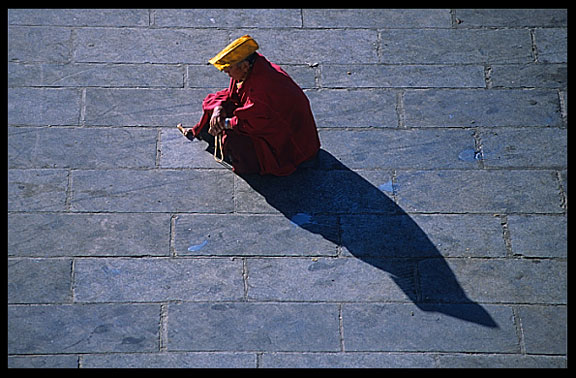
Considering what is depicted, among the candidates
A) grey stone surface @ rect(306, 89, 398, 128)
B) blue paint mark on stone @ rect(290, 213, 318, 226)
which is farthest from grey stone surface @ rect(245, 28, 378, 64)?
blue paint mark on stone @ rect(290, 213, 318, 226)

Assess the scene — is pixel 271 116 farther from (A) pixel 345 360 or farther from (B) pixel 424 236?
(A) pixel 345 360

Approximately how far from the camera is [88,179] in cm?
639

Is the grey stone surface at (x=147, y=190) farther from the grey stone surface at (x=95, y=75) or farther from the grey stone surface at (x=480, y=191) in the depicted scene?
the grey stone surface at (x=480, y=191)

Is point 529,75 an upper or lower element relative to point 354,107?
upper

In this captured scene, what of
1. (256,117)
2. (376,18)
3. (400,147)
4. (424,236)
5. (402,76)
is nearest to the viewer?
(256,117)

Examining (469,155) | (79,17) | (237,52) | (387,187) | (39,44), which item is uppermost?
(79,17)

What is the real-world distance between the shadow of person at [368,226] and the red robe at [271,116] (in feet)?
0.59

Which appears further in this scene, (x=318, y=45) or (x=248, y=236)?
(x=318, y=45)

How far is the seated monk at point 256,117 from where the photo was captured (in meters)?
5.86

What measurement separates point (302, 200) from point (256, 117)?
80cm

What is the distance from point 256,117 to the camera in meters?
6.04

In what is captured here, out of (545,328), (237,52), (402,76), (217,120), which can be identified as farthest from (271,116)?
(545,328)
